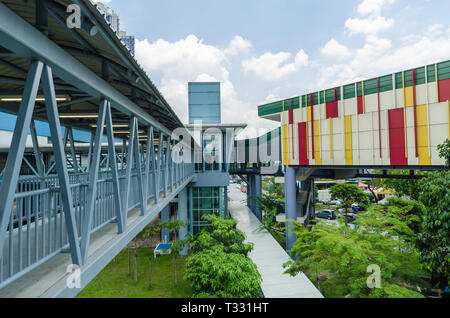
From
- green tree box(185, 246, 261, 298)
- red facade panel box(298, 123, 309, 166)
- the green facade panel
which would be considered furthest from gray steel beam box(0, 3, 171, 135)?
red facade panel box(298, 123, 309, 166)

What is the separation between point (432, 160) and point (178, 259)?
15.7 m

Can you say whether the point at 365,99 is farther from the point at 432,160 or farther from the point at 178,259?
the point at 178,259

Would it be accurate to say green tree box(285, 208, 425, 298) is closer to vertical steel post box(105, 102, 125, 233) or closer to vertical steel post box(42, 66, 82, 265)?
vertical steel post box(105, 102, 125, 233)

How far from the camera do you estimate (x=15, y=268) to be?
309 centimetres

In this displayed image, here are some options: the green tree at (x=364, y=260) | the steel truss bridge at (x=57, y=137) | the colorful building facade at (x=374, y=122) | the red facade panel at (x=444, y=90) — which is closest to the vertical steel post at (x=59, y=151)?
the steel truss bridge at (x=57, y=137)

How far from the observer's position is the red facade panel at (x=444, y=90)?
10.5m

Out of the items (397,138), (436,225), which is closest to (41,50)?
(436,225)

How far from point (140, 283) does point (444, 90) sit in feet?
59.5

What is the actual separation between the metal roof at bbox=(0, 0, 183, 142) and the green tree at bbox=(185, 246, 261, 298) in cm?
598

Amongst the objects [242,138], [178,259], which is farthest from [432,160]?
[242,138]

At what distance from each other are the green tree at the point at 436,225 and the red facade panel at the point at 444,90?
659 centimetres

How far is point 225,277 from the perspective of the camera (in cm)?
884

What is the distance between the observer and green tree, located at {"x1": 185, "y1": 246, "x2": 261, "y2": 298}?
28.1 ft

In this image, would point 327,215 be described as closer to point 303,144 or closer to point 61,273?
point 303,144
